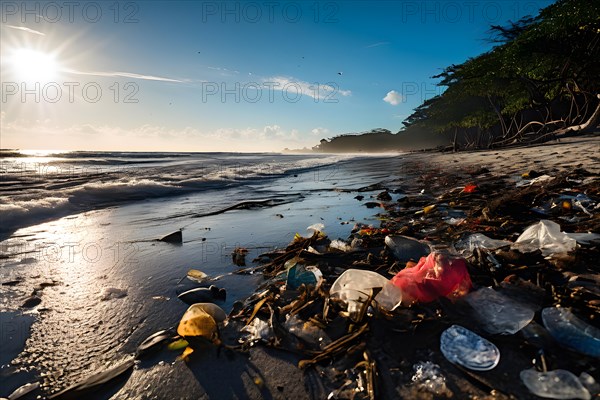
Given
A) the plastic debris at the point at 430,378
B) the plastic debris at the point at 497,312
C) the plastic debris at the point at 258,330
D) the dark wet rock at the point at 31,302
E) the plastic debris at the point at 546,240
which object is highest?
the plastic debris at the point at 546,240

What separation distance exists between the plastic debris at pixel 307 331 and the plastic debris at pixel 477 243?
4.43 ft

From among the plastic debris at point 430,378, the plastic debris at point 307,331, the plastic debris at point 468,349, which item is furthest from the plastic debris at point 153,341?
the plastic debris at point 468,349

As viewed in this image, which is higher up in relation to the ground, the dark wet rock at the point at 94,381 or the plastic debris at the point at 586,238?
the plastic debris at the point at 586,238

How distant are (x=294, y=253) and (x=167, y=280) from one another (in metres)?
1.05

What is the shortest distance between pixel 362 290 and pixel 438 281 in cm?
40

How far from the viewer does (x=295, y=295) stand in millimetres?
1908

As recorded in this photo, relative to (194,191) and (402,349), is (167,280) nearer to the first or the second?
(402,349)

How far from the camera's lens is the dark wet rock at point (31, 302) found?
6.44 feet

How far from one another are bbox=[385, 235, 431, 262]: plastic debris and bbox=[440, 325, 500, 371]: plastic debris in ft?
2.99

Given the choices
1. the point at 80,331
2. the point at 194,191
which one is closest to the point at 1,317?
the point at 80,331

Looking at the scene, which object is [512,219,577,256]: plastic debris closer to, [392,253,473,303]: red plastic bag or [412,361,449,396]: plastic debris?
[392,253,473,303]: red plastic bag

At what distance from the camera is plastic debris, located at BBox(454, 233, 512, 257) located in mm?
2197

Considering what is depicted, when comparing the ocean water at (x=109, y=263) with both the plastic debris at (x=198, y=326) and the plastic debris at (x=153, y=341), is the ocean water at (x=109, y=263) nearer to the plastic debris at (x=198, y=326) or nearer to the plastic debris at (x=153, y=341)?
the plastic debris at (x=153, y=341)

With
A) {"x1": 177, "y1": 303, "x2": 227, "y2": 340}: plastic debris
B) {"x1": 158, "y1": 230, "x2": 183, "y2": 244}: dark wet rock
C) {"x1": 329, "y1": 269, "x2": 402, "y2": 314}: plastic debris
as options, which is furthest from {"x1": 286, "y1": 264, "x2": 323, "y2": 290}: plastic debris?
{"x1": 158, "y1": 230, "x2": 183, "y2": 244}: dark wet rock
